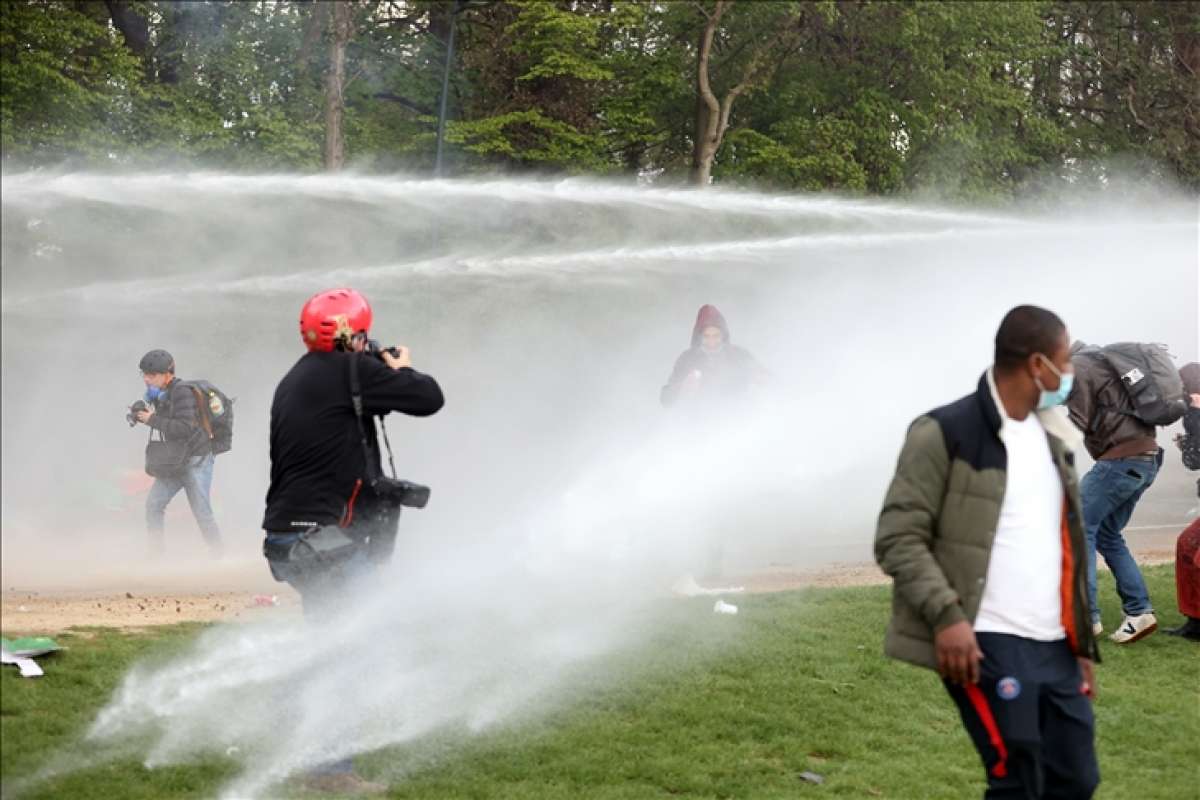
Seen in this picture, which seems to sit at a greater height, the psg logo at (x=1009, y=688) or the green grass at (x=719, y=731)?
the psg logo at (x=1009, y=688)

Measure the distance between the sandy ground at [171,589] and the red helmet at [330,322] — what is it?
10.2ft

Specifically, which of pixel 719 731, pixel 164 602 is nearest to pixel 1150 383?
pixel 719 731

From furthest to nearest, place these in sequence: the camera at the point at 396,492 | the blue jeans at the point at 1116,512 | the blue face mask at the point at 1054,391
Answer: the blue jeans at the point at 1116,512
the camera at the point at 396,492
the blue face mask at the point at 1054,391

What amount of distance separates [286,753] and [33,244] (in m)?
8.66

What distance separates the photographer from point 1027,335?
4520 millimetres

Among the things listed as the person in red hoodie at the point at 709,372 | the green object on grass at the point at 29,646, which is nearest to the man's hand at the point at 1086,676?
the green object on grass at the point at 29,646

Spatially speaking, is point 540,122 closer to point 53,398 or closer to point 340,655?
point 53,398

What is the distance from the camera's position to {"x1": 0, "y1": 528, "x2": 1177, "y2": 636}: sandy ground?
9.11 metres

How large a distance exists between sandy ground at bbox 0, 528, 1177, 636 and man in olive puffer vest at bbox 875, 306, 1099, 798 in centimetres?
510

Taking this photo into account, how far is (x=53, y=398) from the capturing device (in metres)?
15.7

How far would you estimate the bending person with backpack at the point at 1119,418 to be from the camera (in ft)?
27.6

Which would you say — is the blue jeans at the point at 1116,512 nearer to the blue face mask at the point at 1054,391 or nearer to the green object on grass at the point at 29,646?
the blue face mask at the point at 1054,391

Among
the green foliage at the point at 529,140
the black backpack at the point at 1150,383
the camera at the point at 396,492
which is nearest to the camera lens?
the camera at the point at 396,492

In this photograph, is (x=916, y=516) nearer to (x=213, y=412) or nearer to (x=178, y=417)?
(x=178, y=417)
